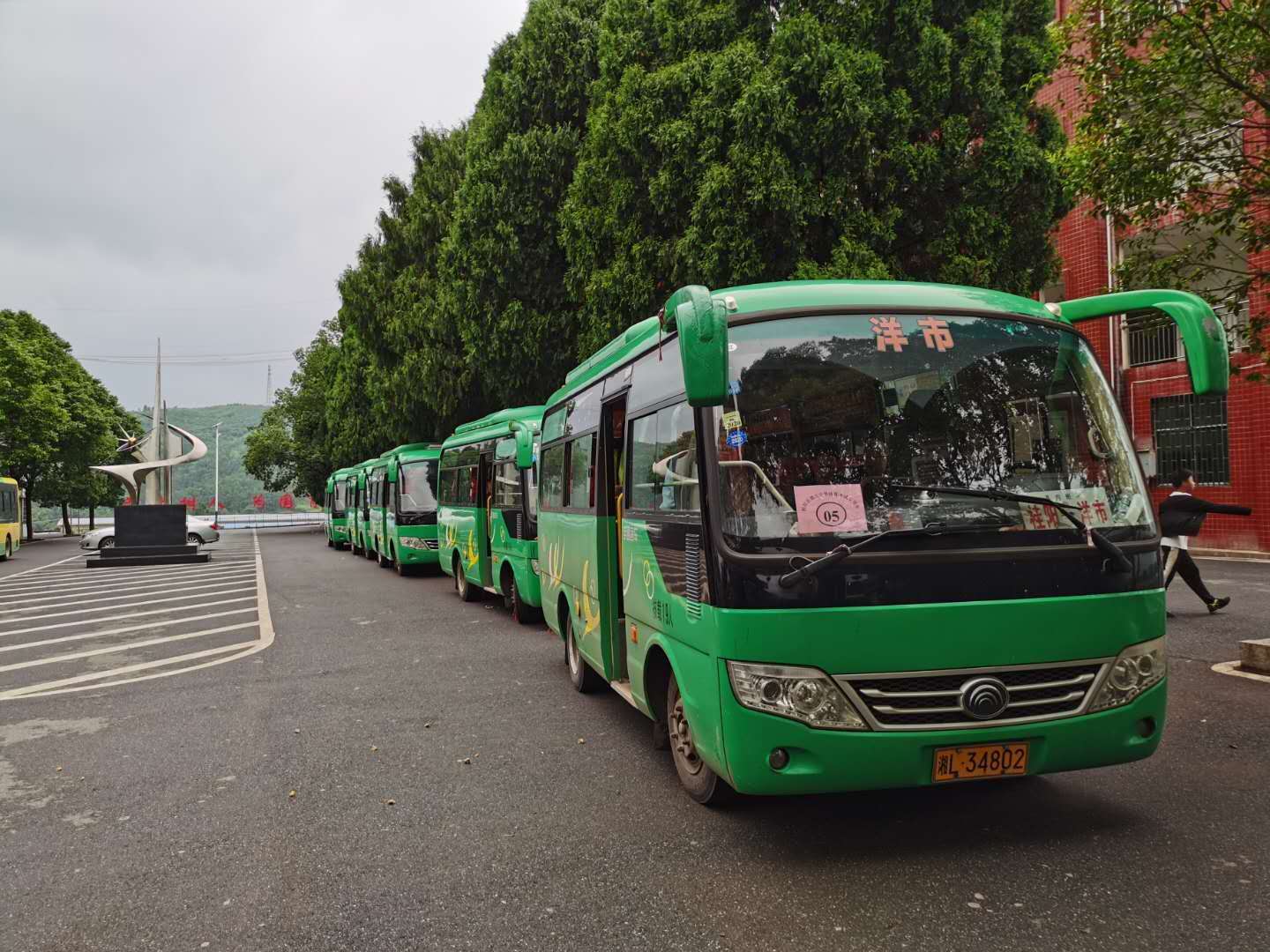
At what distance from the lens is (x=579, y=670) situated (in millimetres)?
7516

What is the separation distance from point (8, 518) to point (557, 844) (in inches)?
1279

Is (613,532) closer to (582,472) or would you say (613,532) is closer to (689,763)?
(582,472)

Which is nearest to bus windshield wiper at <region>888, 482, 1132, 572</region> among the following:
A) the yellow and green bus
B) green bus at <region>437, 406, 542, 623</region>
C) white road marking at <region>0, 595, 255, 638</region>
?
green bus at <region>437, 406, 542, 623</region>

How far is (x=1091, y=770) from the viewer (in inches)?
202

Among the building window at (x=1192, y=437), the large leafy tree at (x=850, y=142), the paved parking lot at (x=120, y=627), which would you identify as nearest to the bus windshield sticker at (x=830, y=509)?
the paved parking lot at (x=120, y=627)

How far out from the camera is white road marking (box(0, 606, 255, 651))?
10769 mm

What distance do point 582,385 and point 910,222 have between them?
22.4 ft

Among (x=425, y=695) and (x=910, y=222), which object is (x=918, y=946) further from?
(x=910, y=222)

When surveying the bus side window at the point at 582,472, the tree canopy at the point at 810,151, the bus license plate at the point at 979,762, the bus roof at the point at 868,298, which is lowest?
the bus license plate at the point at 979,762

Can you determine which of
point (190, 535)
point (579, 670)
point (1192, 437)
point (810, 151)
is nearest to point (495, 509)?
point (579, 670)

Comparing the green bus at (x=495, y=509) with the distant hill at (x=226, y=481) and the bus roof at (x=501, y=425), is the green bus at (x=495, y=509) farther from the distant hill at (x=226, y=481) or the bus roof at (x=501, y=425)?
the distant hill at (x=226, y=481)

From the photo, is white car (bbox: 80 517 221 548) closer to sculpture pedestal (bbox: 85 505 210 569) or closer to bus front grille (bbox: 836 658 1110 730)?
sculpture pedestal (bbox: 85 505 210 569)

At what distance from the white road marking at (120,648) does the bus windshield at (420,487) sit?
758cm

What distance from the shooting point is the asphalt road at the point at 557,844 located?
135 inches
